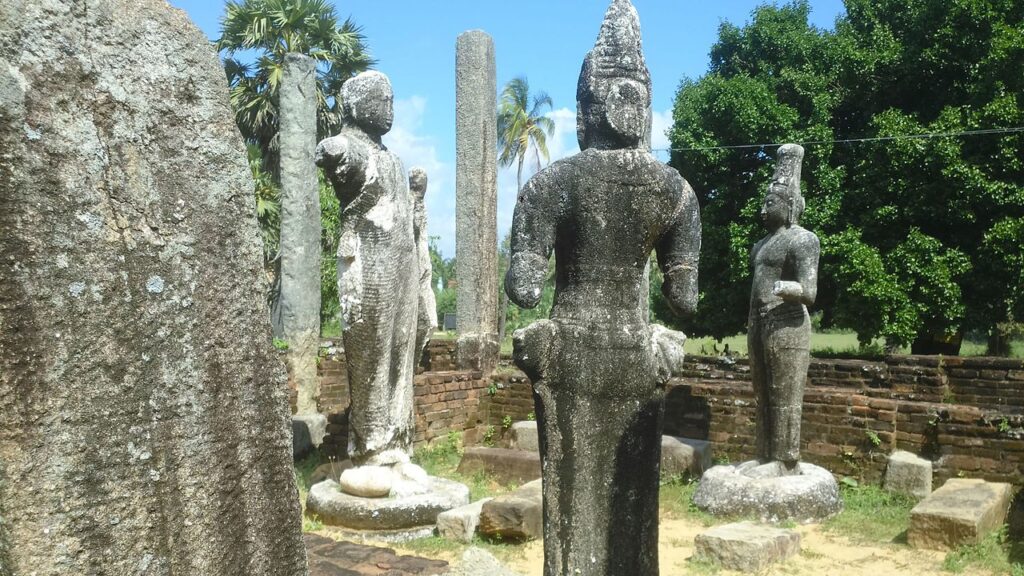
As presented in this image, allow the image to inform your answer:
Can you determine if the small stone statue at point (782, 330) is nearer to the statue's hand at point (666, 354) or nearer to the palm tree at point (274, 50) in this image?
the statue's hand at point (666, 354)

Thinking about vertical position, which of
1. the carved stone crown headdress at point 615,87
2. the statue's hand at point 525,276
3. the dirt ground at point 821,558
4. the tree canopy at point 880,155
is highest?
the tree canopy at point 880,155

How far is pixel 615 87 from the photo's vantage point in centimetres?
316

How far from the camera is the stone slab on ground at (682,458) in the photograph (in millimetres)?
7262

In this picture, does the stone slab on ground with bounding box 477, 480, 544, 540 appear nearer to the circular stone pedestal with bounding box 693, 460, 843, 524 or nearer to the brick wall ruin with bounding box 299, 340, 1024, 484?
the circular stone pedestal with bounding box 693, 460, 843, 524

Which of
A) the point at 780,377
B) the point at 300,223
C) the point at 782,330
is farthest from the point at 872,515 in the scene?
the point at 300,223

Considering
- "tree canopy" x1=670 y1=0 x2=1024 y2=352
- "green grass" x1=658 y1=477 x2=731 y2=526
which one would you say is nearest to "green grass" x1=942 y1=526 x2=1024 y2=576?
"green grass" x1=658 y1=477 x2=731 y2=526

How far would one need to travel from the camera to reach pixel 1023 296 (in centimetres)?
1215

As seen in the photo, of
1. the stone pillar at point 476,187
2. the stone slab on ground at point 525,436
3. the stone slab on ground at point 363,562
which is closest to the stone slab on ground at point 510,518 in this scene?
the stone slab on ground at point 363,562

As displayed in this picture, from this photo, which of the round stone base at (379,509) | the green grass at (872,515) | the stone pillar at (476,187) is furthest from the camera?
the stone pillar at (476,187)

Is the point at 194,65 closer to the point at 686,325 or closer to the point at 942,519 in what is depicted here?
the point at 942,519

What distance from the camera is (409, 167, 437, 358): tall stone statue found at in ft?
20.3

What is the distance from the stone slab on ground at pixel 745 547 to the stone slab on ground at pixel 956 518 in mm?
855

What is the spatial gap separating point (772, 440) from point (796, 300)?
1.11 m

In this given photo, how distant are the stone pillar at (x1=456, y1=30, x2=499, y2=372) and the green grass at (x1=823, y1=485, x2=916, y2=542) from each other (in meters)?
4.73
